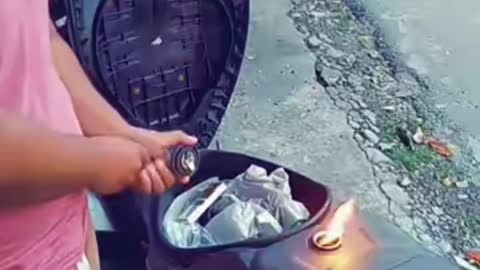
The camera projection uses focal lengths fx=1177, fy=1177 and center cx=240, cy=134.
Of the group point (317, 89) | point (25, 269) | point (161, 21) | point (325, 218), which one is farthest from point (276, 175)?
point (317, 89)

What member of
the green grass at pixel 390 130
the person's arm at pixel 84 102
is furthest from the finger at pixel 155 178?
the green grass at pixel 390 130

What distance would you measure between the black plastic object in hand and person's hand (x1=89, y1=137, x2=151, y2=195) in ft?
0.12

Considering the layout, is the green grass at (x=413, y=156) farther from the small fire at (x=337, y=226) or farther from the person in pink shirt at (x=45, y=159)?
the person in pink shirt at (x=45, y=159)

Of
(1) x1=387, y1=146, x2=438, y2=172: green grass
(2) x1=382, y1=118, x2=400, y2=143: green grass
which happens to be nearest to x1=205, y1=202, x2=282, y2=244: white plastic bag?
(1) x1=387, y1=146, x2=438, y2=172: green grass

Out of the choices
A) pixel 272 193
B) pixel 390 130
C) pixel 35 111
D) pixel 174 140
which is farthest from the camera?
pixel 390 130

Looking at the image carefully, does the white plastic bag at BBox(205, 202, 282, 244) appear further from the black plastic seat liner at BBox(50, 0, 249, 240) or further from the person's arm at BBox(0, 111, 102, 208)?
the person's arm at BBox(0, 111, 102, 208)

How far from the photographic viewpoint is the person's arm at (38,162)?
122cm

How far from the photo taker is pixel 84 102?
5.17 ft

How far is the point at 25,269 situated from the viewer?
53.7 inches

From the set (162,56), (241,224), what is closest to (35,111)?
(241,224)

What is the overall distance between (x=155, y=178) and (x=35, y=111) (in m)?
0.16

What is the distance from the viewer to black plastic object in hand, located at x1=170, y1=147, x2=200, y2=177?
4.56 ft

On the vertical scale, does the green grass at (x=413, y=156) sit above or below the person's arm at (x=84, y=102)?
below

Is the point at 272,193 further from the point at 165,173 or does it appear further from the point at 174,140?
the point at 165,173
